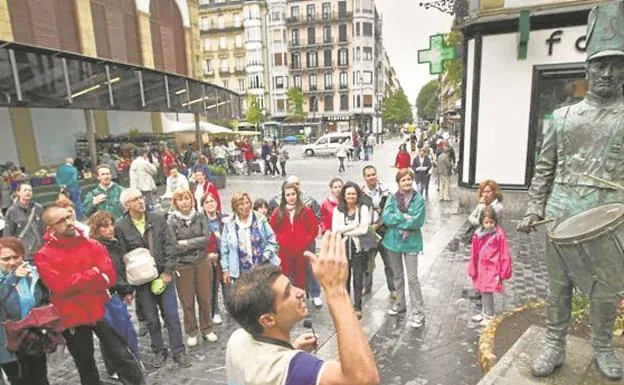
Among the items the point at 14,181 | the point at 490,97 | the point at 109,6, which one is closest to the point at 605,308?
the point at 490,97

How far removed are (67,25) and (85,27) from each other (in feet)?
2.29

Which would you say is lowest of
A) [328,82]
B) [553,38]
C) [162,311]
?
[162,311]

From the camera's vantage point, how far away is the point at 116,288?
389 cm

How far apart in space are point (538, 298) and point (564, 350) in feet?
7.86

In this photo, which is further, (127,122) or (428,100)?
(428,100)

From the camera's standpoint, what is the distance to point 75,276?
10.9 feet

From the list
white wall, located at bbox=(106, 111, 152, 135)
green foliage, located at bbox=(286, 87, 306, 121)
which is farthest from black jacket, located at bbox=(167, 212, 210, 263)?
green foliage, located at bbox=(286, 87, 306, 121)

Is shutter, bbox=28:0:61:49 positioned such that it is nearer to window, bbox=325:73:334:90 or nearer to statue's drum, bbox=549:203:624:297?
statue's drum, bbox=549:203:624:297

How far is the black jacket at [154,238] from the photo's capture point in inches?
157

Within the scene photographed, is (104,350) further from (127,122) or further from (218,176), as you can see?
(127,122)

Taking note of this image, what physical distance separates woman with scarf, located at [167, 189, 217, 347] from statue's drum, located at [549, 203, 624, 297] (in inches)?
129

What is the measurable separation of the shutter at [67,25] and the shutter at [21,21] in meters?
1.23

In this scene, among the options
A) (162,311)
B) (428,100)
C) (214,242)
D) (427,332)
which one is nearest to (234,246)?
(214,242)

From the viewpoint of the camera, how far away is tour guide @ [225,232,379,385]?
1438 mm
